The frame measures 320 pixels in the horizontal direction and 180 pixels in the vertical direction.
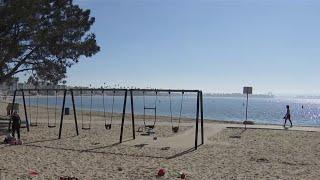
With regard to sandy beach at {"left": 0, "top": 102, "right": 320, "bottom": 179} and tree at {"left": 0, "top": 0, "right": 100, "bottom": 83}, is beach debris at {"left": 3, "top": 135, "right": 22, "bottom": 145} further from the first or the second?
tree at {"left": 0, "top": 0, "right": 100, "bottom": 83}

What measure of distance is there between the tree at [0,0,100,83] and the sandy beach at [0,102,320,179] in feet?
18.3

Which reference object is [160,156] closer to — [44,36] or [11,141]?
[11,141]

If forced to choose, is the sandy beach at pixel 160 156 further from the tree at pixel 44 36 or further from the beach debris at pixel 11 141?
the tree at pixel 44 36

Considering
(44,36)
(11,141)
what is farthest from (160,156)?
(44,36)

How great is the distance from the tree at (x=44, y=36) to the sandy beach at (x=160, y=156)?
219 inches

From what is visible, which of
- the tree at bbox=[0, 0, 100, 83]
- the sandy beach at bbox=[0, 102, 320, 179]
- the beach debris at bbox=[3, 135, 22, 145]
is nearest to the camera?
the sandy beach at bbox=[0, 102, 320, 179]

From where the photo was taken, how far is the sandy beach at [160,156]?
1234 centimetres

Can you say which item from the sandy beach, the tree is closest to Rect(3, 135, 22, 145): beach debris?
the sandy beach

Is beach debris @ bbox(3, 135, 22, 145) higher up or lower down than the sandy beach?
higher up

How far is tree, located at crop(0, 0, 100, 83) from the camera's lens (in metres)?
24.3

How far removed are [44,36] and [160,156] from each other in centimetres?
1297

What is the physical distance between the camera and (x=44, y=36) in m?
25.8

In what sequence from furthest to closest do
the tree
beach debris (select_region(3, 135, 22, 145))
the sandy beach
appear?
the tree, beach debris (select_region(3, 135, 22, 145)), the sandy beach

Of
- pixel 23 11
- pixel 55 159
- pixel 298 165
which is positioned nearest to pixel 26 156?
pixel 55 159
